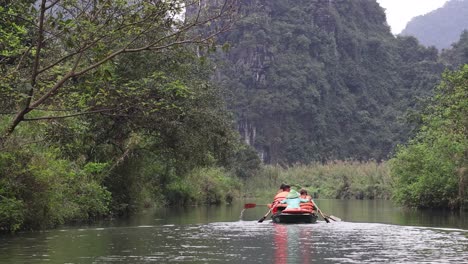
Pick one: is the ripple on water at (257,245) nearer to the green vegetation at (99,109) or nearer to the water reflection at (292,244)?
the water reflection at (292,244)

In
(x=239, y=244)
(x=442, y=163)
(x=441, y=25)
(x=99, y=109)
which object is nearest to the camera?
(x=99, y=109)

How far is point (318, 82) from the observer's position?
95375 mm

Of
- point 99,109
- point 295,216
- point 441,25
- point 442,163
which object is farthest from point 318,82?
point 99,109

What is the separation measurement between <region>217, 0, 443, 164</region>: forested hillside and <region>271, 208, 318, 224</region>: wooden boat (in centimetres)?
6484

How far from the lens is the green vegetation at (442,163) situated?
28812mm

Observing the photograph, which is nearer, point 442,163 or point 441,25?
point 442,163

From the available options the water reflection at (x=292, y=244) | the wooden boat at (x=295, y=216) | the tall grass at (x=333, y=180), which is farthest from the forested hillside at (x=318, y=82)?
the water reflection at (x=292, y=244)

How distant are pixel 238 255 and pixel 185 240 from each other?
3.41 meters

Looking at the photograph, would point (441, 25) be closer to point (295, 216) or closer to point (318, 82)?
point (318, 82)

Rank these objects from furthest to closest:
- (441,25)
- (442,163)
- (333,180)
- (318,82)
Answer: (441,25) < (318,82) < (333,180) < (442,163)

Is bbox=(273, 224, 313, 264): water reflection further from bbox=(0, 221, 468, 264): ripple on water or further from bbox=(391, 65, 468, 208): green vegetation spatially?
bbox=(391, 65, 468, 208): green vegetation

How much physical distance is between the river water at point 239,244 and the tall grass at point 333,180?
33718mm

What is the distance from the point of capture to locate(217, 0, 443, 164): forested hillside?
9162cm

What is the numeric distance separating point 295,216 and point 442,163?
11556 mm
